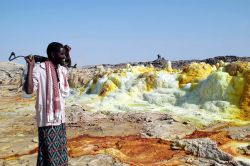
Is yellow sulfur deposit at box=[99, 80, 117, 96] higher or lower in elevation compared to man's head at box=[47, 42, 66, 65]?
lower

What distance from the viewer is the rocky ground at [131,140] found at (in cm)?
715

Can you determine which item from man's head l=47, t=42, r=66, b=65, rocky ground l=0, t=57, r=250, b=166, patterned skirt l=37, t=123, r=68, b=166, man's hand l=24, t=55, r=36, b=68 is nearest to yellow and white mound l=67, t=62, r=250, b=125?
rocky ground l=0, t=57, r=250, b=166

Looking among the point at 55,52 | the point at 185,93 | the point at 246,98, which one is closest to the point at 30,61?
the point at 55,52

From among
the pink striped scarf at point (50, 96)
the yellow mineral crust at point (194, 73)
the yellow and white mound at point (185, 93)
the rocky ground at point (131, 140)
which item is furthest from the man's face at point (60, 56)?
the yellow mineral crust at point (194, 73)

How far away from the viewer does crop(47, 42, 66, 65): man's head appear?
14.8ft

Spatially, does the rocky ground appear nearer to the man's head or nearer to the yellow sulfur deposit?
the man's head

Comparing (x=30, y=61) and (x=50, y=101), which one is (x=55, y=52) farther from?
(x=50, y=101)

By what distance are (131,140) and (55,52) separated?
487cm

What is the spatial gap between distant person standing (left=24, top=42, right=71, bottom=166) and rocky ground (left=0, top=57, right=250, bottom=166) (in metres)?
0.24

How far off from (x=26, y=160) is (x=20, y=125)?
4.89m

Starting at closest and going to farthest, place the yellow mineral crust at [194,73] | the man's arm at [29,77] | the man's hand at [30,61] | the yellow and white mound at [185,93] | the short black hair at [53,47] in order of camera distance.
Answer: the man's arm at [29,77] < the man's hand at [30,61] < the short black hair at [53,47] < the yellow and white mound at [185,93] < the yellow mineral crust at [194,73]

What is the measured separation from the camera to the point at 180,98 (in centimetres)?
1309

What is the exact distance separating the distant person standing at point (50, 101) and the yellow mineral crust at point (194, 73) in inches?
370

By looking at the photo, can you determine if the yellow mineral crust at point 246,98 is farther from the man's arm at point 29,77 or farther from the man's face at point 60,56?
the man's arm at point 29,77
